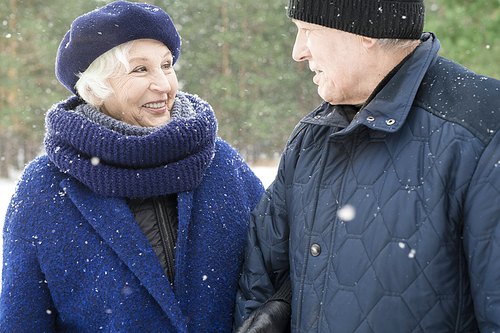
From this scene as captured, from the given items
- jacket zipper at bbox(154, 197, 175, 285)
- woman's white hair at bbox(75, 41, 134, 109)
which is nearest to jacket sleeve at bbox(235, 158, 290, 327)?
jacket zipper at bbox(154, 197, 175, 285)

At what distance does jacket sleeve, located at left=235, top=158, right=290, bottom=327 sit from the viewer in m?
1.77

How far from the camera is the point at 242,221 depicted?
2037mm

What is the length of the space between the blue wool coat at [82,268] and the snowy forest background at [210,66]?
37.9ft

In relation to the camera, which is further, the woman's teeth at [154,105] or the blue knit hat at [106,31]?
the woman's teeth at [154,105]

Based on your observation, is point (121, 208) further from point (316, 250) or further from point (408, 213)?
point (408, 213)

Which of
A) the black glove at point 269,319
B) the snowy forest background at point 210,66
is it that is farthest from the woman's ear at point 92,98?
the snowy forest background at point 210,66

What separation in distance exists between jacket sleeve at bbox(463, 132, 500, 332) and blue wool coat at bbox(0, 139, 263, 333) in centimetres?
106

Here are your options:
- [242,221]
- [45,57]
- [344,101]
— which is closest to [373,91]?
[344,101]

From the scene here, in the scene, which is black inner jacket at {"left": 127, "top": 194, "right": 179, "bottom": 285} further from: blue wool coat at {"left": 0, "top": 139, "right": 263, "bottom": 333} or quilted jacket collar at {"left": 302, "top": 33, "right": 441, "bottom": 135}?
quilted jacket collar at {"left": 302, "top": 33, "right": 441, "bottom": 135}

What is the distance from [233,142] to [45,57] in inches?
243

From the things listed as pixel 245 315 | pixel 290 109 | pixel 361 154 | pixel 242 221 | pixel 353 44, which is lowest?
pixel 290 109

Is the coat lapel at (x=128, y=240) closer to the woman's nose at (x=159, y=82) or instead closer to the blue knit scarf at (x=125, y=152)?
the blue knit scarf at (x=125, y=152)

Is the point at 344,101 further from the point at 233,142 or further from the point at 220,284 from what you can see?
the point at 233,142

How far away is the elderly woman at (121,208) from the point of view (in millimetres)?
1725
